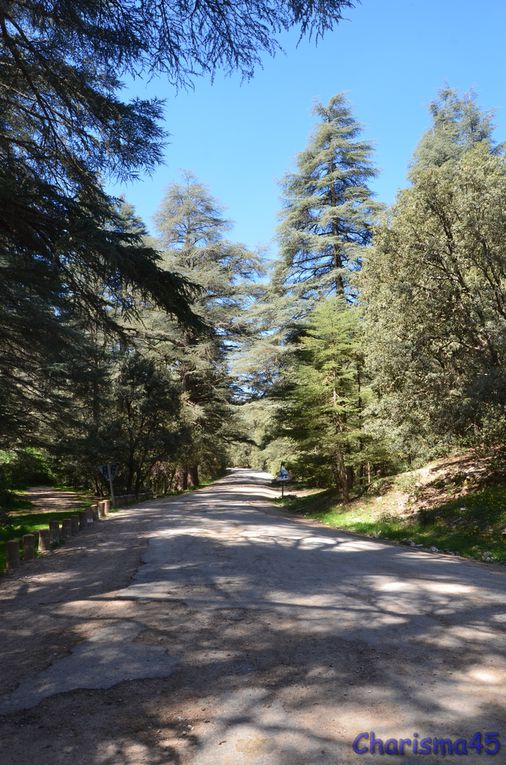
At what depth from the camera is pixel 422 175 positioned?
12.4 metres

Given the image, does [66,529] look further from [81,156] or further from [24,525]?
[81,156]

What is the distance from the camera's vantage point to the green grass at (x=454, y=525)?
10164 millimetres

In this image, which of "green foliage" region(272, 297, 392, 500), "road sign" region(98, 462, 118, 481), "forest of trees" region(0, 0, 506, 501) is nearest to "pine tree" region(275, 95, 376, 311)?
"forest of trees" region(0, 0, 506, 501)

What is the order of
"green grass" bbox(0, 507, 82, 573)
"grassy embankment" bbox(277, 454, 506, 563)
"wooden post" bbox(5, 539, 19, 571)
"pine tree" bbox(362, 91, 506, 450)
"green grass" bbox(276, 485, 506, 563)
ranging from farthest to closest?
1. "green grass" bbox(0, 507, 82, 573)
2. "pine tree" bbox(362, 91, 506, 450)
3. "grassy embankment" bbox(277, 454, 506, 563)
4. "green grass" bbox(276, 485, 506, 563)
5. "wooden post" bbox(5, 539, 19, 571)

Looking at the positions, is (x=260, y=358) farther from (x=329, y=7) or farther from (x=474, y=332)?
(x=329, y=7)

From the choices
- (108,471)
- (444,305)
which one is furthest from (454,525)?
(108,471)

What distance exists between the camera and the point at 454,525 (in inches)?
459

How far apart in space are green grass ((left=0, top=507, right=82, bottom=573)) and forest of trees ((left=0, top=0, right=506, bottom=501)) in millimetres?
1667

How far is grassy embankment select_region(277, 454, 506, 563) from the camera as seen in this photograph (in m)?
10.6

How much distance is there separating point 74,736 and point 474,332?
11944mm

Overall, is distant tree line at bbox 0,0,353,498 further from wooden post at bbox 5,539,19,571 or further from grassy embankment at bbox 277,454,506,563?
grassy embankment at bbox 277,454,506,563

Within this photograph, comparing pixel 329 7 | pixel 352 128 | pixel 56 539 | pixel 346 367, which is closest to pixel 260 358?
pixel 346 367

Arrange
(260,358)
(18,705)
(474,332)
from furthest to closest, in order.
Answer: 1. (260,358)
2. (474,332)
3. (18,705)

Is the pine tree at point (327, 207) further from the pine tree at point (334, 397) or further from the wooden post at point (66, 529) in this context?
the wooden post at point (66, 529)
